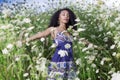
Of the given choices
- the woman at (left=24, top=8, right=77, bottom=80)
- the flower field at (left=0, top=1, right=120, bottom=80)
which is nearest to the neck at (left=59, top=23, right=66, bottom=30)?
the woman at (left=24, top=8, right=77, bottom=80)

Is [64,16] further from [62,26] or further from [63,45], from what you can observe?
[63,45]

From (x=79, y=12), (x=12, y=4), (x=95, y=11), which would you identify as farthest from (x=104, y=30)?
(x=12, y=4)

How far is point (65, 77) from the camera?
9.74ft

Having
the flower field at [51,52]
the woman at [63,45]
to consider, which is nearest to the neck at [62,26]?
the woman at [63,45]

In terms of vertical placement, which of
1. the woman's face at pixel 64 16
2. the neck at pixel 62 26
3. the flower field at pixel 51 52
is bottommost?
the flower field at pixel 51 52

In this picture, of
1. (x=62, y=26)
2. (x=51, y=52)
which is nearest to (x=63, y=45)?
(x=62, y=26)

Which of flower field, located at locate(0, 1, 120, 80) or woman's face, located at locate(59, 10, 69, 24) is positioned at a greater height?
woman's face, located at locate(59, 10, 69, 24)

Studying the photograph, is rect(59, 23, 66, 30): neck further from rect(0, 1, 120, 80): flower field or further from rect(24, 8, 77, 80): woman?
rect(0, 1, 120, 80): flower field

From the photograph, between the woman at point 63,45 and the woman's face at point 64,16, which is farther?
the woman's face at point 64,16

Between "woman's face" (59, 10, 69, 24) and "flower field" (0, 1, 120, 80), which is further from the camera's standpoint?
"woman's face" (59, 10, 69, 24)

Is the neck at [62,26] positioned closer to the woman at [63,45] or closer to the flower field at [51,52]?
the woman at [63,45]

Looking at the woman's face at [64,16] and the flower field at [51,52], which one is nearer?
the flower field at [51,52]

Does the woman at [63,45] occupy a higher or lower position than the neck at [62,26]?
lower

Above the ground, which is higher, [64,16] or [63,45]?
[64,16]
